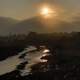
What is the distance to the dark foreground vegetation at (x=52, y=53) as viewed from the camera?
2.26 m

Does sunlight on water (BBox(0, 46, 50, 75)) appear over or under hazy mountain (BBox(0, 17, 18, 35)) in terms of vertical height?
under

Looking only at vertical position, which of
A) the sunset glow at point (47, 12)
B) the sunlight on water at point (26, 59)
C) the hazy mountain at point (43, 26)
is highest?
the sunset glow at point (47, 12)

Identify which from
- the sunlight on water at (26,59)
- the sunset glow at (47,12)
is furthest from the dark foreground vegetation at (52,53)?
the sunset glow at (47,12)

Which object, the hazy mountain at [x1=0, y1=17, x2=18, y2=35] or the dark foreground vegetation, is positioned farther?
the hazy mountain at [x1=0, y1=17, x2=18, y2=35]

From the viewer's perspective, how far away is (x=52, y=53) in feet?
7.75

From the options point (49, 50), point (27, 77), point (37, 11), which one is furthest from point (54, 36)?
point (27, 77)

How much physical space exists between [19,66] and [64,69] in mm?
420

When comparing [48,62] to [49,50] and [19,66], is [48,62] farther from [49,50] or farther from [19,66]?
[19,66]

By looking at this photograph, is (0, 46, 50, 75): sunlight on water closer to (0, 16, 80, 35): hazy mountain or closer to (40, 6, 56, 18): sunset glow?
(0, 16, 80, 35): hazy mountain

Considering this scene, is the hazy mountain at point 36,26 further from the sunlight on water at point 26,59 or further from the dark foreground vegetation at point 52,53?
the sunlight on water at point 26,59

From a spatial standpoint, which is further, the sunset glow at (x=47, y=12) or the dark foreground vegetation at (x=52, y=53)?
the sunset glow at (x=47, y=12)

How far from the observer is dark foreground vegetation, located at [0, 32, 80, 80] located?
2.26 metres

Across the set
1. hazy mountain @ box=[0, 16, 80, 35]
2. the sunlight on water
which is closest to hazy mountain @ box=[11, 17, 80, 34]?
hazy mountain @ box=[0, 16, 80, 35]

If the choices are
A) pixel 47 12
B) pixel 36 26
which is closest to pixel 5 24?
pixel 36 26
